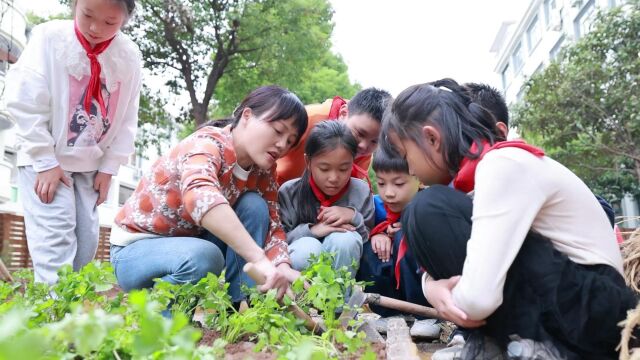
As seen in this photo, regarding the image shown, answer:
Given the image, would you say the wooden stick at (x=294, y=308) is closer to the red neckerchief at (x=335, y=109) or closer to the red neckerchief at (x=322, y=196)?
the red neckerchief at (x=322, y=196)

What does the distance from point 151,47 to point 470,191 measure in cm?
1040

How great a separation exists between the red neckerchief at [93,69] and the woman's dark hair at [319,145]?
109cm

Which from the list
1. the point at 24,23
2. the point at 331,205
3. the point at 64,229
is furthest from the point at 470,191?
the point at 24,23

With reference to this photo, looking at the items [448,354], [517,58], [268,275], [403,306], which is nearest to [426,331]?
[403,306]

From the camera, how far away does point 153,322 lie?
0.91 m

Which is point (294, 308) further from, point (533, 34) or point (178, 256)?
point (533, 34)

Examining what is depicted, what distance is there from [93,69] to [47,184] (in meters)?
0.58

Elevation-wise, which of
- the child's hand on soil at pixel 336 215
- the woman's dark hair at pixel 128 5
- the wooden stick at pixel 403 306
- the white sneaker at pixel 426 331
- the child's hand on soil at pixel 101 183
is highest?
the woman's dark hair at pixel 128 5

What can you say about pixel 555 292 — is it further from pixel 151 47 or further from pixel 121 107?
pixel 151 47

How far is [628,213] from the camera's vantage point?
16.0 m

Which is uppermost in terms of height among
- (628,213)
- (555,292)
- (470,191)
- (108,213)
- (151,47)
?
(151,47)

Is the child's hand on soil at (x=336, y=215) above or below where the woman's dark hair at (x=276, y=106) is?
below

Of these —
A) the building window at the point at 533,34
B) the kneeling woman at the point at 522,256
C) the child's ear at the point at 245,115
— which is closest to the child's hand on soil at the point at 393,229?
the child's ear at the point at 245,115

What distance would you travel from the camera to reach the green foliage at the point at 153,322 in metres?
0.92
